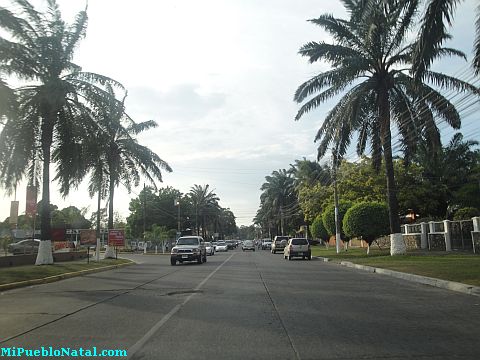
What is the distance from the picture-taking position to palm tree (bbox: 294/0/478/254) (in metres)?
26.3

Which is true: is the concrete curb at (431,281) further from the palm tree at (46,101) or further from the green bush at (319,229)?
the green bush at (319,229)

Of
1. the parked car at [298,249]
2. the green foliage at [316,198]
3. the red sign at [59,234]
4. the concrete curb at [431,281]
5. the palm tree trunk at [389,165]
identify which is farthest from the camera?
the red sign at [59,234]

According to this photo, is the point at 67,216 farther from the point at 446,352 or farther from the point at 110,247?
the point at 446,352

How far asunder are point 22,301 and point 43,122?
1280cm

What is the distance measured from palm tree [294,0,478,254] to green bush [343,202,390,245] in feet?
16.5

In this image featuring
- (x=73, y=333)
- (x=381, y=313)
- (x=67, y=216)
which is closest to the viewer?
(x=73, y=333)

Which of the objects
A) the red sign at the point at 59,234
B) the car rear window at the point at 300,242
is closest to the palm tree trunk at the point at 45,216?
the car rear window at the point at 300,242

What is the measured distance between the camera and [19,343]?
7.84 metres

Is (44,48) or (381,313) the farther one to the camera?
(44,48)

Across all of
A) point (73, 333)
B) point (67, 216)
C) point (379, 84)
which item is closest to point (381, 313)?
point (73, 333)

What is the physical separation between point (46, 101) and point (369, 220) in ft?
72.9

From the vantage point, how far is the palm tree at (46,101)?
2272 centimetres

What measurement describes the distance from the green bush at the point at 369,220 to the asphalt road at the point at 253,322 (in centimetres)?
1871

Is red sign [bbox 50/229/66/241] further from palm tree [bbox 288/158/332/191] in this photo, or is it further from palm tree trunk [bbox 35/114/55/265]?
palm tree trunk [bbox 35/114/55/265]
